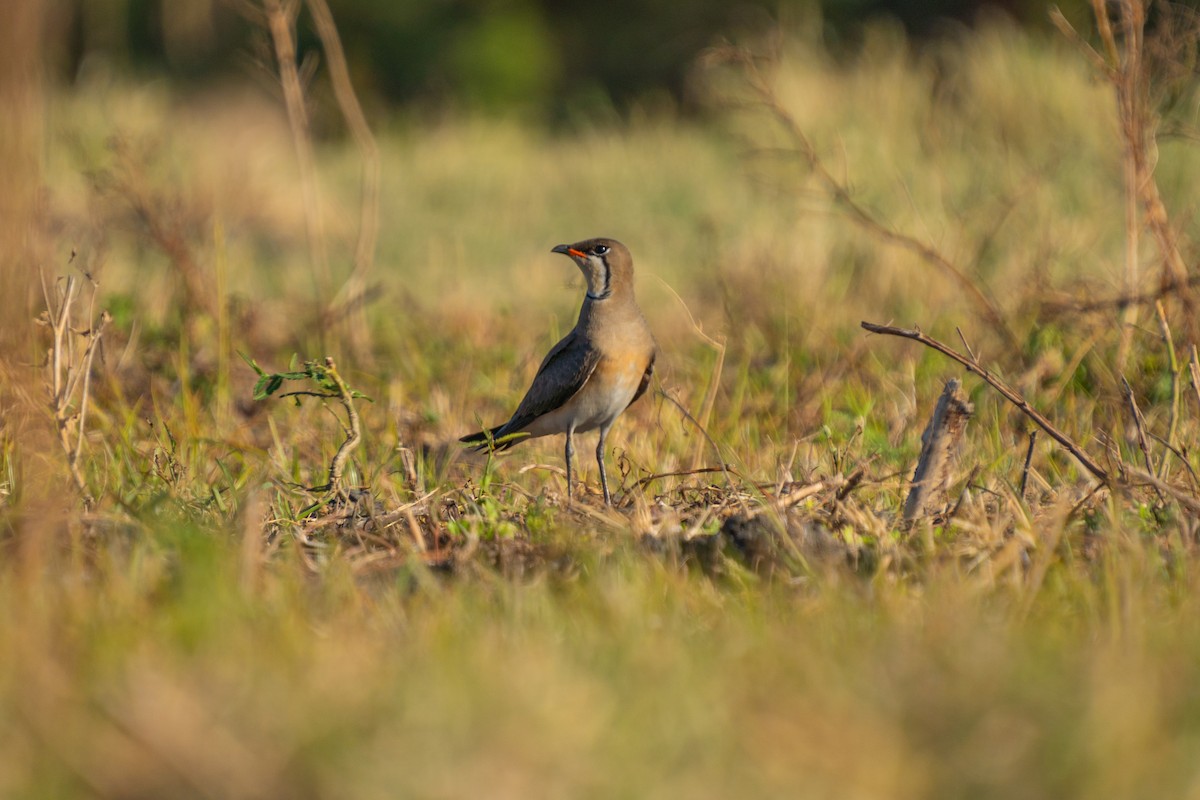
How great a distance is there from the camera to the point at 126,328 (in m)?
6.02

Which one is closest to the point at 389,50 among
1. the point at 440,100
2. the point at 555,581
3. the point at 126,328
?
the point at 440,100

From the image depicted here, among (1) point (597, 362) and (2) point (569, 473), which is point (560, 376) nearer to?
(1) point (597, 362)

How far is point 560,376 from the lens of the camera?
14.6 feet

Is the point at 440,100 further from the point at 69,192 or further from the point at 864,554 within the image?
the point at 864,554

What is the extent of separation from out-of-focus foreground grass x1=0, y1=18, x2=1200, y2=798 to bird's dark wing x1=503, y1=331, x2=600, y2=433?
24 centimetres

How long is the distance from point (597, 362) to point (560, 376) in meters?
0.14

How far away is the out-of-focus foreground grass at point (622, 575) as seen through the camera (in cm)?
198

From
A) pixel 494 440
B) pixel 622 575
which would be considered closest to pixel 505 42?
pixel 494 440

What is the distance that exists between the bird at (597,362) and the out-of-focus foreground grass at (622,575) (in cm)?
19

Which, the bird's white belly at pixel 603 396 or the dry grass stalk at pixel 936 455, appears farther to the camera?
the bird's white belly at pixel 603 396

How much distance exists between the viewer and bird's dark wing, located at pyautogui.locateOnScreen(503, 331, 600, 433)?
173 inches

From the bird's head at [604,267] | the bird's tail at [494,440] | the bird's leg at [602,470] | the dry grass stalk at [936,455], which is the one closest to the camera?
the dry grass stalk at [936,455]

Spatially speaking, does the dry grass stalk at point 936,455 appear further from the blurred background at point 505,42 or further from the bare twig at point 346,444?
the blurred background at point 505,42

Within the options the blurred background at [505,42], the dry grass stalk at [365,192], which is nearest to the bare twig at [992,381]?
the dry grass stalk at [365,192]
